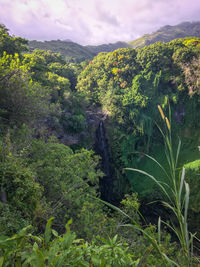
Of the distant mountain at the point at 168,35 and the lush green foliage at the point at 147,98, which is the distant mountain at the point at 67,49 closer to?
the lush green foliage at the point at 147,98

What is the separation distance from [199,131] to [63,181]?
45.5 feet

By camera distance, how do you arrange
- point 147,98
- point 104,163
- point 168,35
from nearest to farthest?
point 104,163
point 147,98
point 168,35

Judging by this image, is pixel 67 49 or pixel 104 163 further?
pixel 67 49

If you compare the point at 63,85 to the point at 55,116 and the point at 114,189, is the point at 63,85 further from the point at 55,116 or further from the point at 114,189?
the point at 114,189

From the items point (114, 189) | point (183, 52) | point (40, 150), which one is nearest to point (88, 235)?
point (40, 150)

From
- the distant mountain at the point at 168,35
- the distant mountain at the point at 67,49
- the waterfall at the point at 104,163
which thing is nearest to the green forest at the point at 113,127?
the waterfall at the point at 104,163

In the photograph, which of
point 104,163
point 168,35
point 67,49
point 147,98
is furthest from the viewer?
point 168,35

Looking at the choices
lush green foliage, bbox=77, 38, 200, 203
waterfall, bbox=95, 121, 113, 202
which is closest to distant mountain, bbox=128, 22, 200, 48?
lush green foliage, bbox=77, 38, 200, 203

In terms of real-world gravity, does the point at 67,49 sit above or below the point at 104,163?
above

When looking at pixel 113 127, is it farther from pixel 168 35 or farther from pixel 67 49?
pixel 168 35

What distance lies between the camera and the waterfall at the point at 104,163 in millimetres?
14031

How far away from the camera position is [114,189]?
45.9 feet

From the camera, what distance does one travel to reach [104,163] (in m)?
15.2

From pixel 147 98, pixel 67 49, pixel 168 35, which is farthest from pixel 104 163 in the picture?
pixel 168 35
